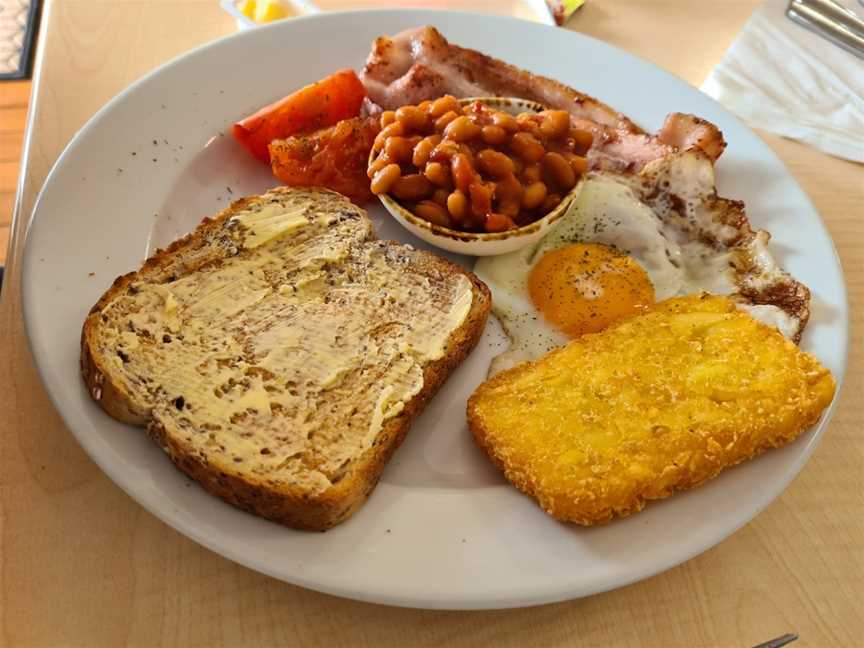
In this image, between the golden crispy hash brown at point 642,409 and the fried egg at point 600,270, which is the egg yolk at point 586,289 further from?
the golden crispy hash brown at point 642,409

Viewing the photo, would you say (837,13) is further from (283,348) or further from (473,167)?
(283,348)

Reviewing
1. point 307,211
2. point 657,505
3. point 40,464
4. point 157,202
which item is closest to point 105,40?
point 157,202

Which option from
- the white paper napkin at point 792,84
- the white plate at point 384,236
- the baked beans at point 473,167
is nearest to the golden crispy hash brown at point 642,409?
the white plate at point 384,236

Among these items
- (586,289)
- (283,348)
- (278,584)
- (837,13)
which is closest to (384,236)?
(586,289)

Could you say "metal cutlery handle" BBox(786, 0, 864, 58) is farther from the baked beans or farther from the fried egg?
the baked beans

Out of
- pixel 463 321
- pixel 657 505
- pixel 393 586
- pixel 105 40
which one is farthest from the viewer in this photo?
pixel 105 40

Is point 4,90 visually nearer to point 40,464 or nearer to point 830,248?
point 40,464
